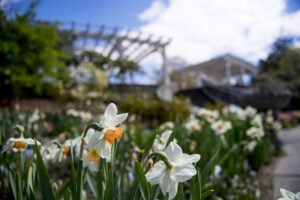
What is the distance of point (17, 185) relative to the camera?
2.10 ft

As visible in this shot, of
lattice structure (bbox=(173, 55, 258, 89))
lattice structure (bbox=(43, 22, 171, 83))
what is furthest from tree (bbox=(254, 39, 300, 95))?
lattice structure (bbox=(43, 22, 171, 83))

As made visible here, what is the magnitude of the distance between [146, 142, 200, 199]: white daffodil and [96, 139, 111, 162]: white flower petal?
12 cm

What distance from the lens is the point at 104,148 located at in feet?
1.58

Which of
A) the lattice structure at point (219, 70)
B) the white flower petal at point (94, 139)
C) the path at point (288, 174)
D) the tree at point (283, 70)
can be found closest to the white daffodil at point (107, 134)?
the white flower petal at point (94, 139)

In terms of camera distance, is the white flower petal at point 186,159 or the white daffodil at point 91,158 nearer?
the white flower petal at point 186,159

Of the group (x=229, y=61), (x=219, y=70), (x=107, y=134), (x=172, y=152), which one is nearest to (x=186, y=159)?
(x=172, y=152)

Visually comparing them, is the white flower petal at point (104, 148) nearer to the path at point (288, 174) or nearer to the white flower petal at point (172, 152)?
the white flower petal at point (172, 152)

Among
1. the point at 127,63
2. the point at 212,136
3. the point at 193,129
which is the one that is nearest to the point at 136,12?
the point at 193,129

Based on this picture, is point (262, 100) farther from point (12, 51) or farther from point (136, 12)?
point (12, 51)

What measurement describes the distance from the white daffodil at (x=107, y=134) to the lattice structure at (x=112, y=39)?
1031cm

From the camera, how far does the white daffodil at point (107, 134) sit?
17.9 inches

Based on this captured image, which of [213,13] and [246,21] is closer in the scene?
[213,13]

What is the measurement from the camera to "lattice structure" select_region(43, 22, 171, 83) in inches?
393

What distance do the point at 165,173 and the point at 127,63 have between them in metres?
10.6
